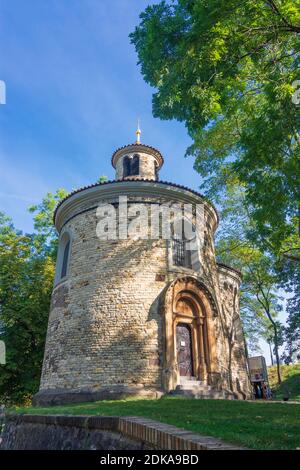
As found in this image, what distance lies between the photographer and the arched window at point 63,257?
15.0m

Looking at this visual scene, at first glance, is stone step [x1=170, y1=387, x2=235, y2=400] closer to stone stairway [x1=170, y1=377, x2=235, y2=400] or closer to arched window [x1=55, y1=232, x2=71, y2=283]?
stone stairway [x1=170, y1=377, x2=235, y2=400]

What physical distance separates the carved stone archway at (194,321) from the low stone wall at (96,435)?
188 inches

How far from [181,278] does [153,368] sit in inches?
133

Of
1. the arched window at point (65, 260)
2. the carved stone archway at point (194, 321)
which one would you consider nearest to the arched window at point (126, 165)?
the arched window at point (65, 260)

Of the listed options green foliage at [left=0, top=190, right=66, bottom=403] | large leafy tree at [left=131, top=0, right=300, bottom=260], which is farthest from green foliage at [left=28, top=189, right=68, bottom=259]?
large leafy tree at [left=131, top=0, right=300, bottom=260]

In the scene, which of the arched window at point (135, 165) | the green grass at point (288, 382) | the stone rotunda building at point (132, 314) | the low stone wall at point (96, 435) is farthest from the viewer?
the green grass at point (288, 382)

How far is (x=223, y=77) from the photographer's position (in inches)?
332

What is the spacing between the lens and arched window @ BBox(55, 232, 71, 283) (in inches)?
591

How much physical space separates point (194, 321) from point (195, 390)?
2753 mm

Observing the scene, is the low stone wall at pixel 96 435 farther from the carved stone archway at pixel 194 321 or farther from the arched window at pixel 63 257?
the arched window at pixel 63 257

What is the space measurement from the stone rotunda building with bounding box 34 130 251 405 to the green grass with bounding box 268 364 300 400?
8.93m

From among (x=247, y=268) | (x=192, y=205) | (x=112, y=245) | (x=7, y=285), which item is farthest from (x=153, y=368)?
(x=247, y=268)
